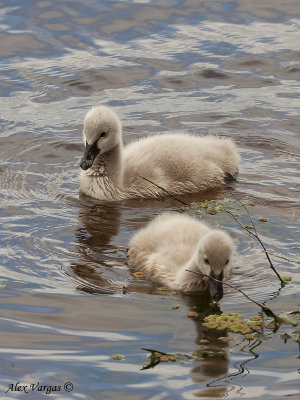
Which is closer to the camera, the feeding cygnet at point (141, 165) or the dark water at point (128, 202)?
the dark water at point (128, 202)

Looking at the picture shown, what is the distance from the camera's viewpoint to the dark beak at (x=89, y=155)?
28.3 ft

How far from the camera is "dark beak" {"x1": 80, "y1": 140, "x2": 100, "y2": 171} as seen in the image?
8633 millimetres

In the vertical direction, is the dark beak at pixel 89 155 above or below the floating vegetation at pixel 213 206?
above

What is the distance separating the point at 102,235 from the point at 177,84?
4.05 m

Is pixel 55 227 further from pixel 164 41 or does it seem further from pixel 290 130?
pixel 164 41

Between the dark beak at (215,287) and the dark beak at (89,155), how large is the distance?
7.98 ft

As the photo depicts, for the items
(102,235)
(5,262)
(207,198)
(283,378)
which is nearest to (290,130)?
(207,198)

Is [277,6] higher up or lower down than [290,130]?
higher up

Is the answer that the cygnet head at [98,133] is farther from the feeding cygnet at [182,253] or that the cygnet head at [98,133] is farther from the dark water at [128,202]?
the feeding cygnet at [182,253]

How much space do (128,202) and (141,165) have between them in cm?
Answer: 37

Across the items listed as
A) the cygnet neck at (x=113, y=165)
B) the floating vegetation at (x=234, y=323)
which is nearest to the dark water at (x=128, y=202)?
the floating vegetation at (x=234, y=323)

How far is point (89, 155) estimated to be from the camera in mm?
8727

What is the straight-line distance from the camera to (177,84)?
11586 mm

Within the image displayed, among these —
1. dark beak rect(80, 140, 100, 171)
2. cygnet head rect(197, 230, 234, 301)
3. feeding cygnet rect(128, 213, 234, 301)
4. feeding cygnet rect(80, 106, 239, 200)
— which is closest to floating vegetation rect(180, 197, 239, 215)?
feeding cygnet rect(80, 106, 239, 200)
